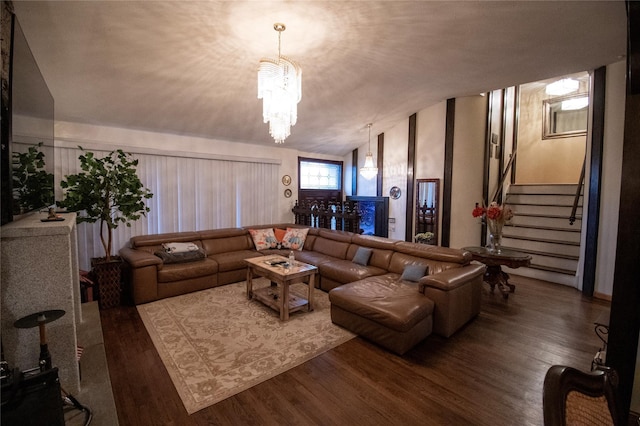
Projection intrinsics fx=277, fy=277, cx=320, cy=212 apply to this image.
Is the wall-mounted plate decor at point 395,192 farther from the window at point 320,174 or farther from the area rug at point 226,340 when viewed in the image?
the area rug at point 226,340

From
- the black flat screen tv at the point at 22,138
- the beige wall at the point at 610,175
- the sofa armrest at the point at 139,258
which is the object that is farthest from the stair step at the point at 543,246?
the black flat screen tv at the point at 22,138

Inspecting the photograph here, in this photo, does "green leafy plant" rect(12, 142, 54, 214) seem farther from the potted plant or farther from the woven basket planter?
the woven basket planter

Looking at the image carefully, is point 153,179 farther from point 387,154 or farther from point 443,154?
point 443,154

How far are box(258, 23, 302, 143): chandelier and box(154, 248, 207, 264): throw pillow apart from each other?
2.68m

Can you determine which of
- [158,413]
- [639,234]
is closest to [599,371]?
[639,234]

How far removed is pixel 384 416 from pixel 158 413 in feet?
4.90

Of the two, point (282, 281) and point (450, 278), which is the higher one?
point (450, 278)

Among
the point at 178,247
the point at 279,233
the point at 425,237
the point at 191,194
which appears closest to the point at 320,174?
the point at 279,233

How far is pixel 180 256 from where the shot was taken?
406cm

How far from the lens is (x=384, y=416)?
1.83 metres

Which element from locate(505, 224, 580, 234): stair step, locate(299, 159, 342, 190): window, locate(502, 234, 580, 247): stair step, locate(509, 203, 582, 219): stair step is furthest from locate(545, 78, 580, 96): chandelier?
locate(299, 159, 342, 190): window

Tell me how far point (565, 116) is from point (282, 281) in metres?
7.92

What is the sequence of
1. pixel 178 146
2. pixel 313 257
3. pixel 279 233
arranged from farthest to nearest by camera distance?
pixel 279 233, pixel 178 146, pixel 313 257

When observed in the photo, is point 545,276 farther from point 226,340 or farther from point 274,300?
point 226,340
